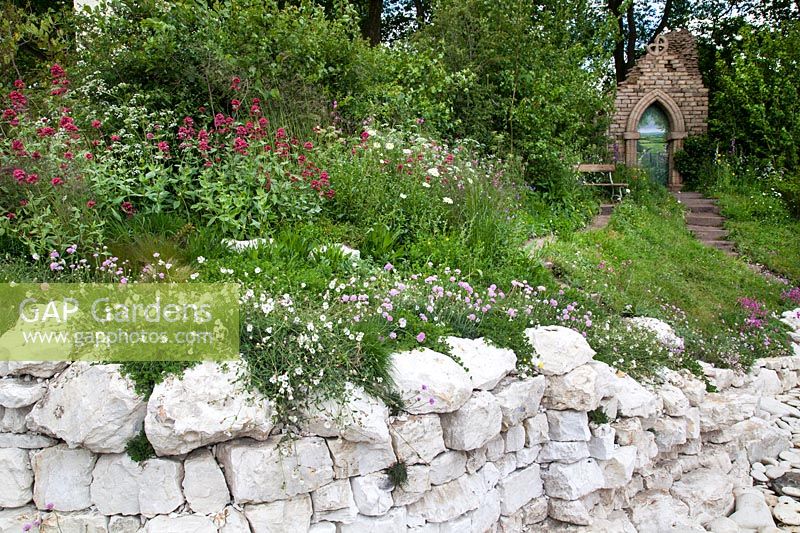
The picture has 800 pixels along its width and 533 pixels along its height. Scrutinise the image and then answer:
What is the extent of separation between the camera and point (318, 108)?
6902 mm

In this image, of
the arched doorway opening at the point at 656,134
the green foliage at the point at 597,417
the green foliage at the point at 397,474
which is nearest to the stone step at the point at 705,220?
the arched doorway opening at the point at 656,134

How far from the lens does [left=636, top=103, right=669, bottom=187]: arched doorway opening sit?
52.4ft

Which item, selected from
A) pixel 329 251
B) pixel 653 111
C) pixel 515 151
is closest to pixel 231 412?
pixel 329 251

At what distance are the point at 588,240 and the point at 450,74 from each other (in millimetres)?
3188

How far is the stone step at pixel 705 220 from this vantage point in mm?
12188

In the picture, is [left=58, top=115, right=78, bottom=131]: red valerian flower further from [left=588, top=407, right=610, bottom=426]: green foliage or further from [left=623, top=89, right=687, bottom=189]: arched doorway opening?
[left=623, top=89, right=687, bottom=189]: arched doorway opening

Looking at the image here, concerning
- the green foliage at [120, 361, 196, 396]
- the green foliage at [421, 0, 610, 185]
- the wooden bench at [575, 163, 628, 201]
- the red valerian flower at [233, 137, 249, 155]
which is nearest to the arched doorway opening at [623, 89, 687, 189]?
the wooden bench at [575, 163, 628, 201]

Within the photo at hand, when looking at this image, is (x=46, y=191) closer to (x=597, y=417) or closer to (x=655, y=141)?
(x=597, y=417)

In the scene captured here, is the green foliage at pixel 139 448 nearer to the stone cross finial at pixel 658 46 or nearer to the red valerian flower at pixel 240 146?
the red valerian flower at pixel 240 146

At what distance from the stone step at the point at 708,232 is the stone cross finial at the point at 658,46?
5.79 meters

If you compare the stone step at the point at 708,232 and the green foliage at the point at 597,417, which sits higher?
the stone step at the point at 708,232

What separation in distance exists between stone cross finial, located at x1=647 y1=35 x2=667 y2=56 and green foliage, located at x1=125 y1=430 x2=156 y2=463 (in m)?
15.6

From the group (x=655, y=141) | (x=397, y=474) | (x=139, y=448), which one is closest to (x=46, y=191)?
(x=139, y=448)

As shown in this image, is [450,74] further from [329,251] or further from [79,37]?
[329,251]
